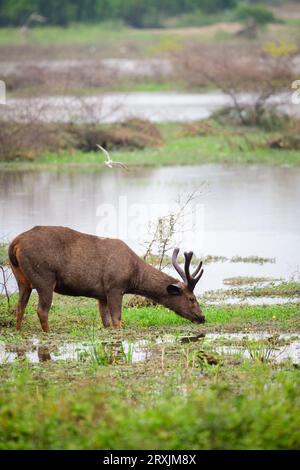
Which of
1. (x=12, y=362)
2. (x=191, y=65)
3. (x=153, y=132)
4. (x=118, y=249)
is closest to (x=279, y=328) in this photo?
(x=118, y=249)

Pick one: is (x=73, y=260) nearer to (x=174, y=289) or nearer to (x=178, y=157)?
(x=174, y=289)

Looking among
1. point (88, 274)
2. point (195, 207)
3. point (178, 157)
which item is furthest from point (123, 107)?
point (88, 274)

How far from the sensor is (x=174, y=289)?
13.5m

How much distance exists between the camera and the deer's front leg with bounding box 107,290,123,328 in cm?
1312

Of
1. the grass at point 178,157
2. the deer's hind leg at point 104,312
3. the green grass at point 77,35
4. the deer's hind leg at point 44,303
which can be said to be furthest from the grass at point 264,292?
the green grass at point 77,35

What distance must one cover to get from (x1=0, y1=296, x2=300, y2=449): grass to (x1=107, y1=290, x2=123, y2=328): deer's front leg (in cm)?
13

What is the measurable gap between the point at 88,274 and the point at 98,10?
59038 millimetres

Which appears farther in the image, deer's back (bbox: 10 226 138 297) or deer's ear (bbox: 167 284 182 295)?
deer's ear (bbox: 167 284 182 295)

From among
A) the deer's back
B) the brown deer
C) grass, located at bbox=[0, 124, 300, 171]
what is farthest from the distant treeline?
the deer's back

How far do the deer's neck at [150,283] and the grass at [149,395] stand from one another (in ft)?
1.07

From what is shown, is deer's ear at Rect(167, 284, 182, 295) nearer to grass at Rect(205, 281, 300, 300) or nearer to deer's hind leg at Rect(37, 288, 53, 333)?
deer's hind leg at Rect(37, 288, 53, 333)

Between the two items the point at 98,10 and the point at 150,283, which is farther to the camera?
the point at 98,10

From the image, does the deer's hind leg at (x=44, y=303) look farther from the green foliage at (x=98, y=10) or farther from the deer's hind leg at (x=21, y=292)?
the green foliage at (x=98, y=10)
